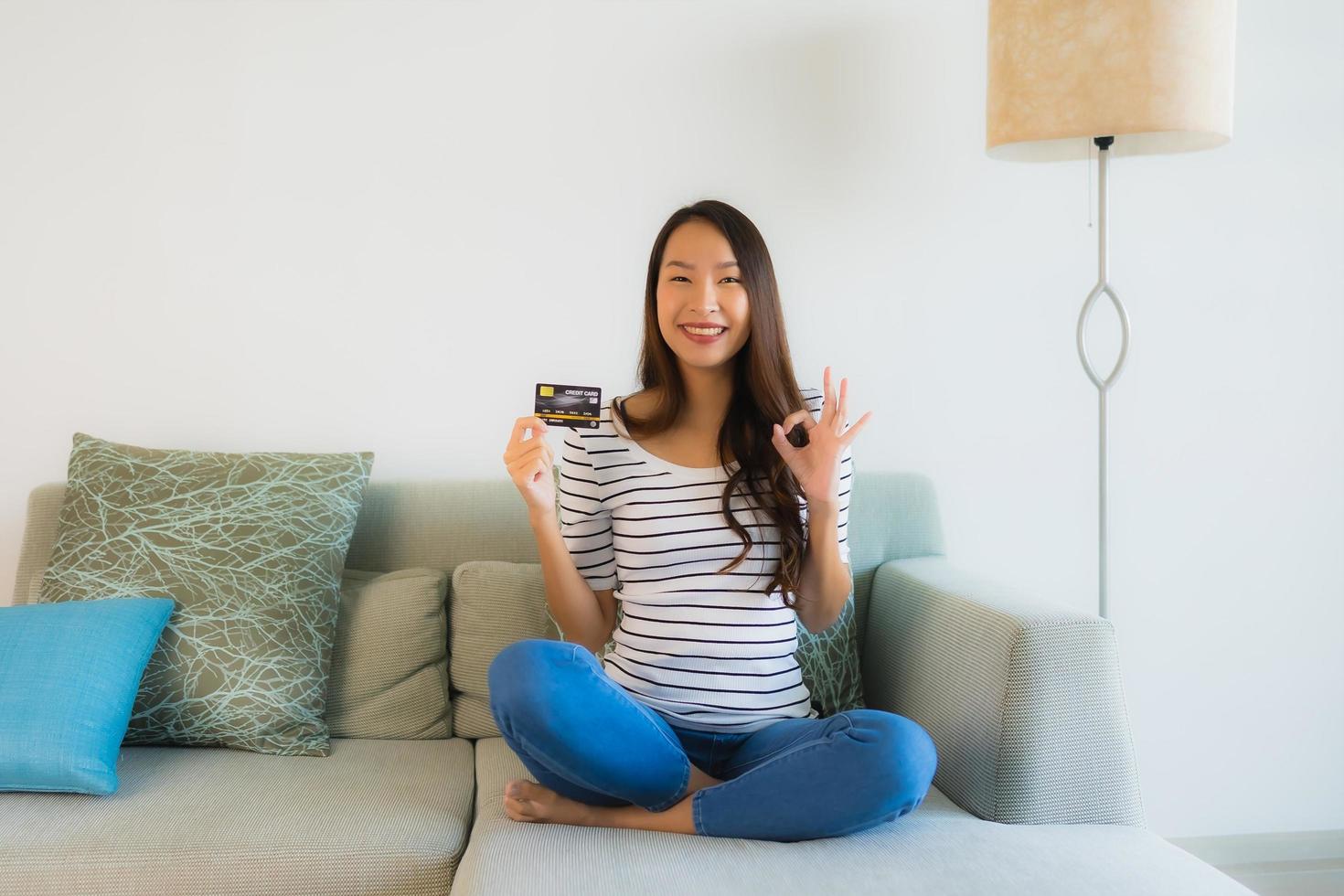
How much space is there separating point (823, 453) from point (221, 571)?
963 mm

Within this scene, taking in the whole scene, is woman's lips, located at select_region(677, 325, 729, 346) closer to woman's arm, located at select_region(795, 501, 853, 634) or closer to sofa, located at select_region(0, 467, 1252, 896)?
woman's arm, located at select_region(795, 501, 853, 634)

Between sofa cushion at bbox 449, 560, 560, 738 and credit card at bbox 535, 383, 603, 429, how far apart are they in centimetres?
42

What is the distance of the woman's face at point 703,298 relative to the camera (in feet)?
5.46

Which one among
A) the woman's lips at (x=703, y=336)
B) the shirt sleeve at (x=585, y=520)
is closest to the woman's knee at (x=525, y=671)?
the shirt sleeve at (x=585, y=520)

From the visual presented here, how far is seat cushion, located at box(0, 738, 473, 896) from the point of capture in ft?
4.63

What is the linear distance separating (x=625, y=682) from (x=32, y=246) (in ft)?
4.68

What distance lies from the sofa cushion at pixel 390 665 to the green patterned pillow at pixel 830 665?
0.21 metres

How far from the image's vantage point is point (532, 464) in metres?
1.56


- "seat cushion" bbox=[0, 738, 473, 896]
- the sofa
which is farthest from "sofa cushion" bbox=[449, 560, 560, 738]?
"seat cushion" bbox=[0, 738, 473, 896]

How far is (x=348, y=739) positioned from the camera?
1.85 meters

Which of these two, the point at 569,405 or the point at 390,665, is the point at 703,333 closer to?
the point at 569,405

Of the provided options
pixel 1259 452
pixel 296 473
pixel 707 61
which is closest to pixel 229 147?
pixel 296 473

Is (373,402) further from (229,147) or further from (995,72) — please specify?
(995,72)

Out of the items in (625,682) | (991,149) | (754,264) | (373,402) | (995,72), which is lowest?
(625,682)
